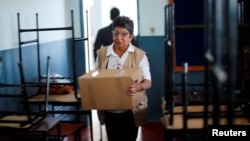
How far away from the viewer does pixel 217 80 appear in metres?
0.84

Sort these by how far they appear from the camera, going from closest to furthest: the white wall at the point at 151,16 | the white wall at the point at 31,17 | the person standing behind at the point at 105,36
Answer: the white wall at the point at 31,17, the person standing behind at the point at 105,36, the white wall at the point at 151,16

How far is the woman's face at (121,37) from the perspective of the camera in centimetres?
220

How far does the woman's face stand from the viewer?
220 cm

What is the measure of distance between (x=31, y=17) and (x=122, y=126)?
1.71 m

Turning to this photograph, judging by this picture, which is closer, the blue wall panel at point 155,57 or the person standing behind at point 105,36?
the person standing behind at point 105,36

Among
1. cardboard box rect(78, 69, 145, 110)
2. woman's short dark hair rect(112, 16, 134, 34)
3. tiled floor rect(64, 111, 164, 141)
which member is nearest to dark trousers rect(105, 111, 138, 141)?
cardboard box rect(78, 69, 145, 110)

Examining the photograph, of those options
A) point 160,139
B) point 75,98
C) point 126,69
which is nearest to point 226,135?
point 126,69

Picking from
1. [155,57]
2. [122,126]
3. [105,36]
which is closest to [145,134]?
[155,57]

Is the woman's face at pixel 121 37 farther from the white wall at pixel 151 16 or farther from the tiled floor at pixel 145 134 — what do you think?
the white wall at pixel 151 16

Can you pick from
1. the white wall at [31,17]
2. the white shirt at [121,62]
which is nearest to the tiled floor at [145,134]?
the white wall at [31,17]

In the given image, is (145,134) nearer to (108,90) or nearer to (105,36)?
(105,36)

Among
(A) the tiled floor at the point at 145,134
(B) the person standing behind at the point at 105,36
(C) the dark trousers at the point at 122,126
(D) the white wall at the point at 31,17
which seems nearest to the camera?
(C) the dark trousers at the point at 122,126

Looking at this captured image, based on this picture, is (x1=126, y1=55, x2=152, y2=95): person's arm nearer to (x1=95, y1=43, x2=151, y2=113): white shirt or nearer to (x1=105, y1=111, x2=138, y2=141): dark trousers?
(x1=95, y1=43, x2=151, y2=113): white shirt

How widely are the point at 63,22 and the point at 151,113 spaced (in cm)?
169
